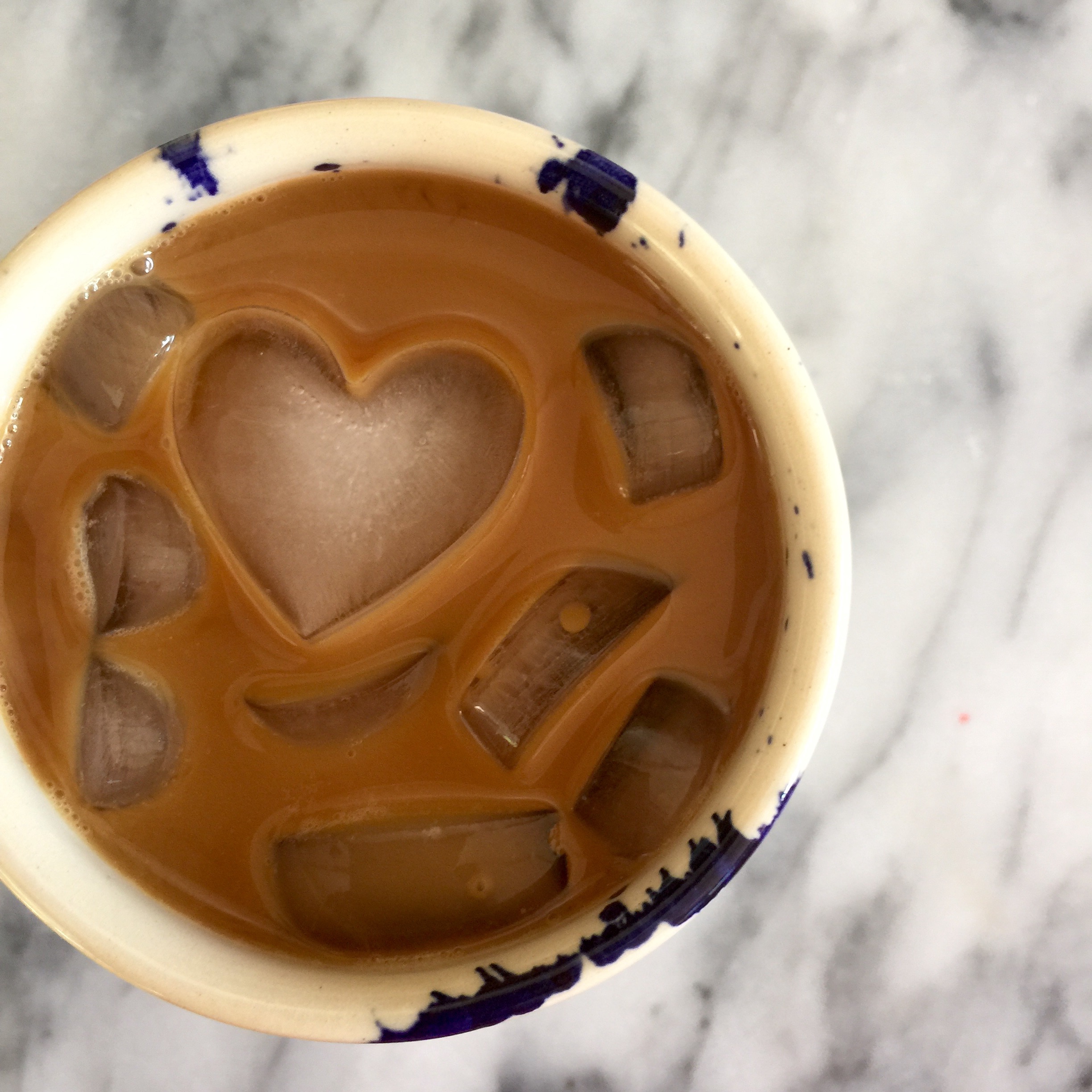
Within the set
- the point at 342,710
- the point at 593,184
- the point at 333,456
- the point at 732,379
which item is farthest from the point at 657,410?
the point at 342,710

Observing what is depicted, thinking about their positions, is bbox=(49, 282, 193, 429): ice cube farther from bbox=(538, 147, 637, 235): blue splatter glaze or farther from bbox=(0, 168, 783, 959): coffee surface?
bbox=(538, 147, 637, 235): blue splatter glaze

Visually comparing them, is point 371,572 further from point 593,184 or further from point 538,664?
point 593,184

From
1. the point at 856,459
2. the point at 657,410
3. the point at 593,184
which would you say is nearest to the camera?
the point at 593,184

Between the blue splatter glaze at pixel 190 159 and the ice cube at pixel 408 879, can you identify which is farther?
the ice cube at pixel 408 879

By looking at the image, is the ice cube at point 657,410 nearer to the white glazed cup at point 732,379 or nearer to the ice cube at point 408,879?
the white glazed cup at point 732,379

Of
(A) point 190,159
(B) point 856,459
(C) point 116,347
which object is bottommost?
(C) point 116,347

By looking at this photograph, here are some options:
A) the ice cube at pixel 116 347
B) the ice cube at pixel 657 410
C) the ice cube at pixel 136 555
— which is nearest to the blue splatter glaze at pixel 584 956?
the ice cube at pixel 657 410
